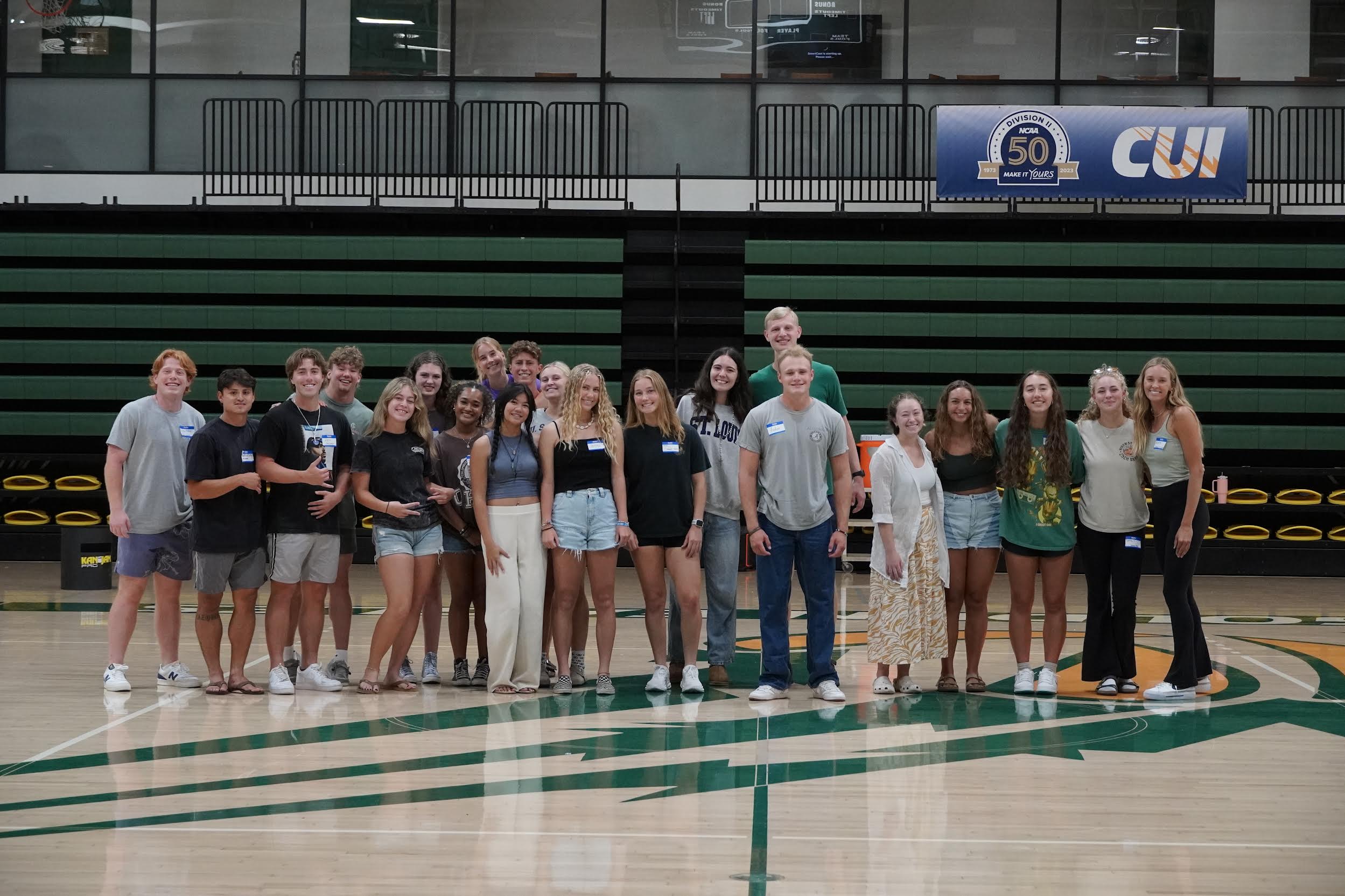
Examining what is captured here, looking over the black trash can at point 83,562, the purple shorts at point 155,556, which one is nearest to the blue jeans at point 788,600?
the purple shorts at point 155,556

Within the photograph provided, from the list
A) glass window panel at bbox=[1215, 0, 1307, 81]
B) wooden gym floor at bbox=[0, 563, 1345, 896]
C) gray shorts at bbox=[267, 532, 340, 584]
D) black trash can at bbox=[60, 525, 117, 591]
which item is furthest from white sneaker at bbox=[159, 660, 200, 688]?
glass window panel at bbox=[1215, 0, 1307, 81]

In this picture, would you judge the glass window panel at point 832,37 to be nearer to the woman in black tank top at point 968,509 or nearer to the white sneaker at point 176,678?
the woman in black tank top at point 968,509

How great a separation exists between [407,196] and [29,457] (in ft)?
13.0

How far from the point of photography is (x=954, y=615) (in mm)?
6051

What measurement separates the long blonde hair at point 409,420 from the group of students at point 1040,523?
191 centimetres

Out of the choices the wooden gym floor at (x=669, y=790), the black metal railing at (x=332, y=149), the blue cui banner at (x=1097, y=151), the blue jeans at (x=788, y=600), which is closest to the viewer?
the wooden gym floor at (x=669, y=790)

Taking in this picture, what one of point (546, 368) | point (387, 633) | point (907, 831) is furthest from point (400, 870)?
point (546, 368)

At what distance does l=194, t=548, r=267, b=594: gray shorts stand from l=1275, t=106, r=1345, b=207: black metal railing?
9486 millimetres

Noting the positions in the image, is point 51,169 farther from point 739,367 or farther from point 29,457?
point 739,367

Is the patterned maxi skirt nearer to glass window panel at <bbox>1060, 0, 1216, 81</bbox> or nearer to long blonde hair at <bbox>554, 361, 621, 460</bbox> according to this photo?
long blonde hair at <bbox>554, 361, 621, 460</bbox>

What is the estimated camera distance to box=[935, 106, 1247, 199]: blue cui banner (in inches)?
468

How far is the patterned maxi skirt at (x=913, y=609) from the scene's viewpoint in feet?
19.1

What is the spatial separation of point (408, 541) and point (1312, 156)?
390 inches

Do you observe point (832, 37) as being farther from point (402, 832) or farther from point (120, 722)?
point (402, 832)
